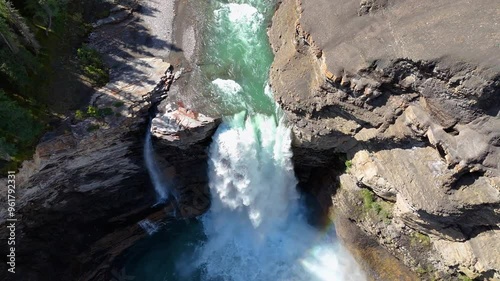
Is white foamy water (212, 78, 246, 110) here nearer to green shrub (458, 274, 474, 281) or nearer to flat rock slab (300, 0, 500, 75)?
flat rock slab (300, 0, 500, 75)

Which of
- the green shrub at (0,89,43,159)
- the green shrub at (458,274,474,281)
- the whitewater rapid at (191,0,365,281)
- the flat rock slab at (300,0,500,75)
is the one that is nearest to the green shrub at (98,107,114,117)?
the green shrub at (0,89,43,159)

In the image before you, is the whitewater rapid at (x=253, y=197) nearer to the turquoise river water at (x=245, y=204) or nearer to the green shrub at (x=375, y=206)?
the turquoise river water at (x=245, y=204)

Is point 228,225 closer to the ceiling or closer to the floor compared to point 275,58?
closer to the floor

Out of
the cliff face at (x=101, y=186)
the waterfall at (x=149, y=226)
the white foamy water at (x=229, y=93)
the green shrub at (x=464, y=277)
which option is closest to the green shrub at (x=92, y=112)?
the cliff face at (x=101, y=186)

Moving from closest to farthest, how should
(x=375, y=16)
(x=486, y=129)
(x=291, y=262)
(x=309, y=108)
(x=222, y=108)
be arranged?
(x=486, y=129)
(x=375, y=16)
(x=309, y=108)
(x=222, y=108)
(x=291, y=262)

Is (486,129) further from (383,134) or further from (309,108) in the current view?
(309,108)

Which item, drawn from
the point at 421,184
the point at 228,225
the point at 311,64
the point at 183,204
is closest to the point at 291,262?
the point at 228,225
